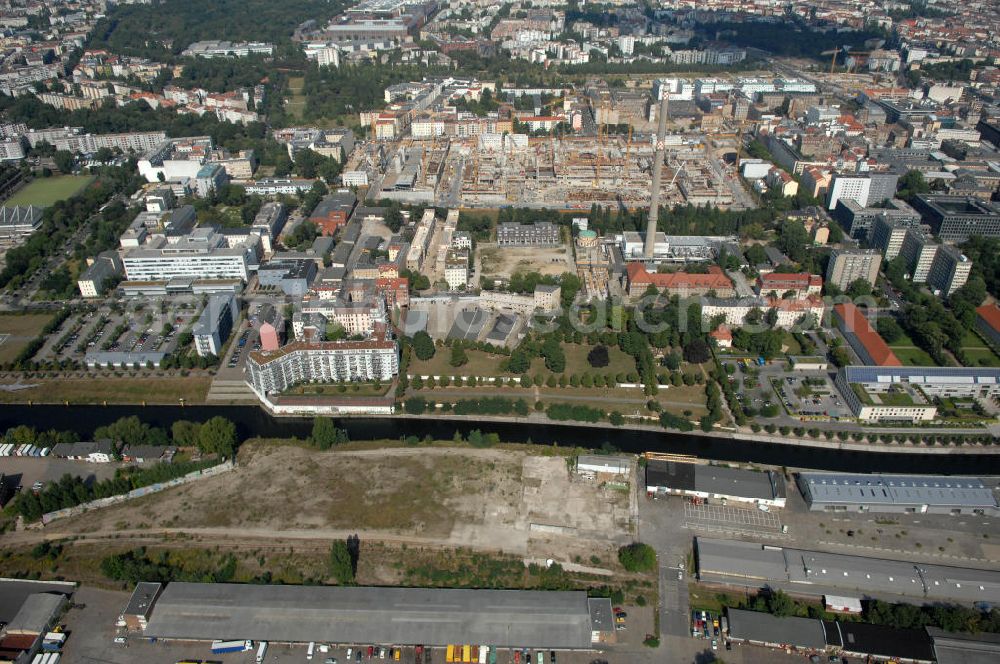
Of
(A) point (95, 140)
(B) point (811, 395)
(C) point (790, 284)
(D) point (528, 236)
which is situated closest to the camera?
(B) point (811, 395)

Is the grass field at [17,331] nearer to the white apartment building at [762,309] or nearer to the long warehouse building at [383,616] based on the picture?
the long warehouse building at [383,616]

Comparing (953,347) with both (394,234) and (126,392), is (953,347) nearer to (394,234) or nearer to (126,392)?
(394,234)

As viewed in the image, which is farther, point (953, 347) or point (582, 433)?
point (953, 347)

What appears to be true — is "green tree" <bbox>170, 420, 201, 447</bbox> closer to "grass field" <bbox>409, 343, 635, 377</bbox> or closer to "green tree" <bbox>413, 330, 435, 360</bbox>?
"grass field" <bbox>409, 343, 635, 377</bbox>

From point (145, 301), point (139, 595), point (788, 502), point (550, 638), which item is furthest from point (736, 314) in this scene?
point (145, 301)

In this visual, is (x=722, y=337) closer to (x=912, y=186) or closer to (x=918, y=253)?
(x=918, y=253)

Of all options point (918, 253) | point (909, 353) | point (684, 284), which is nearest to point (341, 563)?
point (684, 284)
